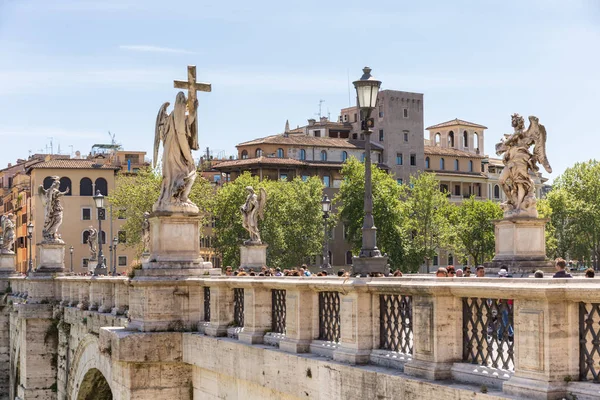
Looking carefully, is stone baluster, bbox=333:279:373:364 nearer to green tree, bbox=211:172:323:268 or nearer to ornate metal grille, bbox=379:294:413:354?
ornate metal grille, bbox=379:294:413:354

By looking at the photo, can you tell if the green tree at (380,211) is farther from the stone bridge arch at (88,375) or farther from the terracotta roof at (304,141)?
the stone bridge arch at (88,375)

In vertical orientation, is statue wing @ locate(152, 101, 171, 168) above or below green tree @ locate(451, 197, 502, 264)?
above

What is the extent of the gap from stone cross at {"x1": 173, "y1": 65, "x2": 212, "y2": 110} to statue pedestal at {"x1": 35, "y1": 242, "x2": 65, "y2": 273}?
66.5ft

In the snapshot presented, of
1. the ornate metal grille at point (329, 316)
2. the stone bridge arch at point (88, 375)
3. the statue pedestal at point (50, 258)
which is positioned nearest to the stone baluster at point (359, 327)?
the ornate metal grille at point (329, 316)

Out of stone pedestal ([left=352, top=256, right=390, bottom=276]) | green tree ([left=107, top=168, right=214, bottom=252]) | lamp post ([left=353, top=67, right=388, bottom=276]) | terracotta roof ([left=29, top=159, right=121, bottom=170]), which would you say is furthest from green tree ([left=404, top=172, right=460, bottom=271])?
stone pedestal ([left=352, top=256, right=390, bottom=276])

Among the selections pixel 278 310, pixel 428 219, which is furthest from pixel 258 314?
pixel 428 219

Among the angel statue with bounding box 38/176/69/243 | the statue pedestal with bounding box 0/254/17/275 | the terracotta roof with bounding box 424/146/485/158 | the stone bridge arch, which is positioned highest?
the terracotta roof with bounding box 424/146/485/158

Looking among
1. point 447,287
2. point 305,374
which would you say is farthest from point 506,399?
point 305,374

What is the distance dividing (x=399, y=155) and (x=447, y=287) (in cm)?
9757

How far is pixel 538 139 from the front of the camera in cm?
2203

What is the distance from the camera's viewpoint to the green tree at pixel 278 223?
7606cm

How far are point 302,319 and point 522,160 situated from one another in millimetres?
10985

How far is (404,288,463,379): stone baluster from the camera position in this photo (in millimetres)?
9461

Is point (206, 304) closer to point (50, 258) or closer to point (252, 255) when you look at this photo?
point (252, 255)
